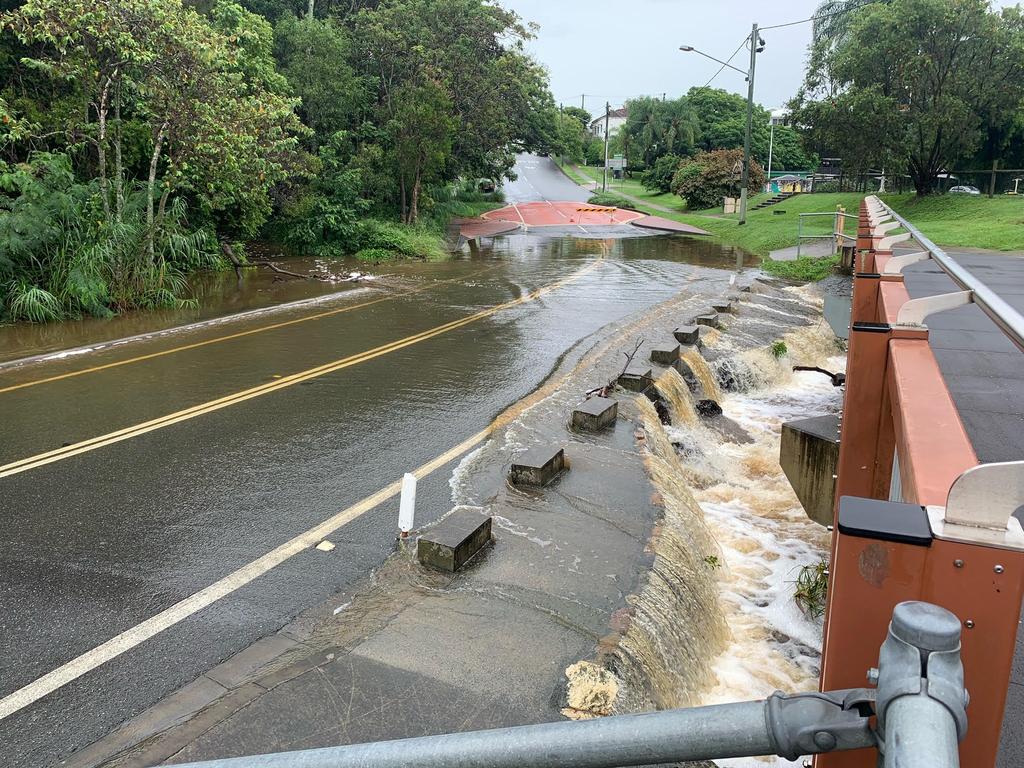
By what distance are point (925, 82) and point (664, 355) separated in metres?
29.5

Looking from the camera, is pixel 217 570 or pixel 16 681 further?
pixel 217 570

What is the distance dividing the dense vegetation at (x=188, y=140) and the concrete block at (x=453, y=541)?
11.9 m

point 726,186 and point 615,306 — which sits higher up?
point 726,186

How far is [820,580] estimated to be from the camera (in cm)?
639

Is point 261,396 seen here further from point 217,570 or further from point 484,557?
point 484,557

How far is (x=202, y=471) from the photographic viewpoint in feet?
24.6

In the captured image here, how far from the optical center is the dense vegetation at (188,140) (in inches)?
571

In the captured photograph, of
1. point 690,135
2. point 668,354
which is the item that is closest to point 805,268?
point 668,354

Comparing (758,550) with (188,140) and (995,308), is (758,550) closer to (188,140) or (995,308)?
(995,308)

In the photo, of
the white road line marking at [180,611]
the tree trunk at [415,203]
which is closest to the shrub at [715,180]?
the tree trunk at [415,203]

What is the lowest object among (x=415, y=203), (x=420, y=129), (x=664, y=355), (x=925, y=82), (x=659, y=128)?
(x=664, y=355)

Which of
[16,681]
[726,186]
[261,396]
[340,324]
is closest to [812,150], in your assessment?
[726,186]

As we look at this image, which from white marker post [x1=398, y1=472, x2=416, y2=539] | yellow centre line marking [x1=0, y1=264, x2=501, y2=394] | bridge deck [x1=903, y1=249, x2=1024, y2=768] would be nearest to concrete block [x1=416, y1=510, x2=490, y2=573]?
white marker post [x1=398, y1=472, x2=416, y2=539]

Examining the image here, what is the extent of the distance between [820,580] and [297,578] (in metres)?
4.18
